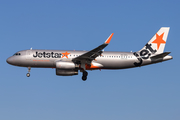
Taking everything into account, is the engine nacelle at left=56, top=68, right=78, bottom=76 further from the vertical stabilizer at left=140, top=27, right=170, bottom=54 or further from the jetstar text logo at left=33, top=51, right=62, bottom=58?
the vertical stabilizer at left=140, top=27, right=170, bottom=54

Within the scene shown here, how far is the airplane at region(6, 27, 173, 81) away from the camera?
168 ft

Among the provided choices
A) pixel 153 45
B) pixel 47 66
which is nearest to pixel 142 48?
pixel 153 45

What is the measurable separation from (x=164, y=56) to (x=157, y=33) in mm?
5611

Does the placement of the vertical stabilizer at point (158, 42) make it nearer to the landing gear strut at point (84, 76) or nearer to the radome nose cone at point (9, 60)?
the landing gear strut at point (84, 76)

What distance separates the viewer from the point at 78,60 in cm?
5147

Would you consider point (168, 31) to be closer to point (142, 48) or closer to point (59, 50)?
point (142, 48)

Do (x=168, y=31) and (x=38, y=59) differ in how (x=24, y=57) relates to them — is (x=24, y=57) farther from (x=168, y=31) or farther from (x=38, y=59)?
(x=168, y=31)

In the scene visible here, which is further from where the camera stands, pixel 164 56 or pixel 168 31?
pixel 168 31

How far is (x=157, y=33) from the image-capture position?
56750mm

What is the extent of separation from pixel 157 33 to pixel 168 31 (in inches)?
68.6

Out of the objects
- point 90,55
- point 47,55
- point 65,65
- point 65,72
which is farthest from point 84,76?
point 47,55

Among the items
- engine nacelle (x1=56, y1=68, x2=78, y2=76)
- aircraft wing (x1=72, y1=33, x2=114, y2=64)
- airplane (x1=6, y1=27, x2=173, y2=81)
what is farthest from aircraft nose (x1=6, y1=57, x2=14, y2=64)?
aircraft wing (x1=72, y1=33, x2=114, y2=64)

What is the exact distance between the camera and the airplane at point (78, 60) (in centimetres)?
5131

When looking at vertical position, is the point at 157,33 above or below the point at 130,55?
above
